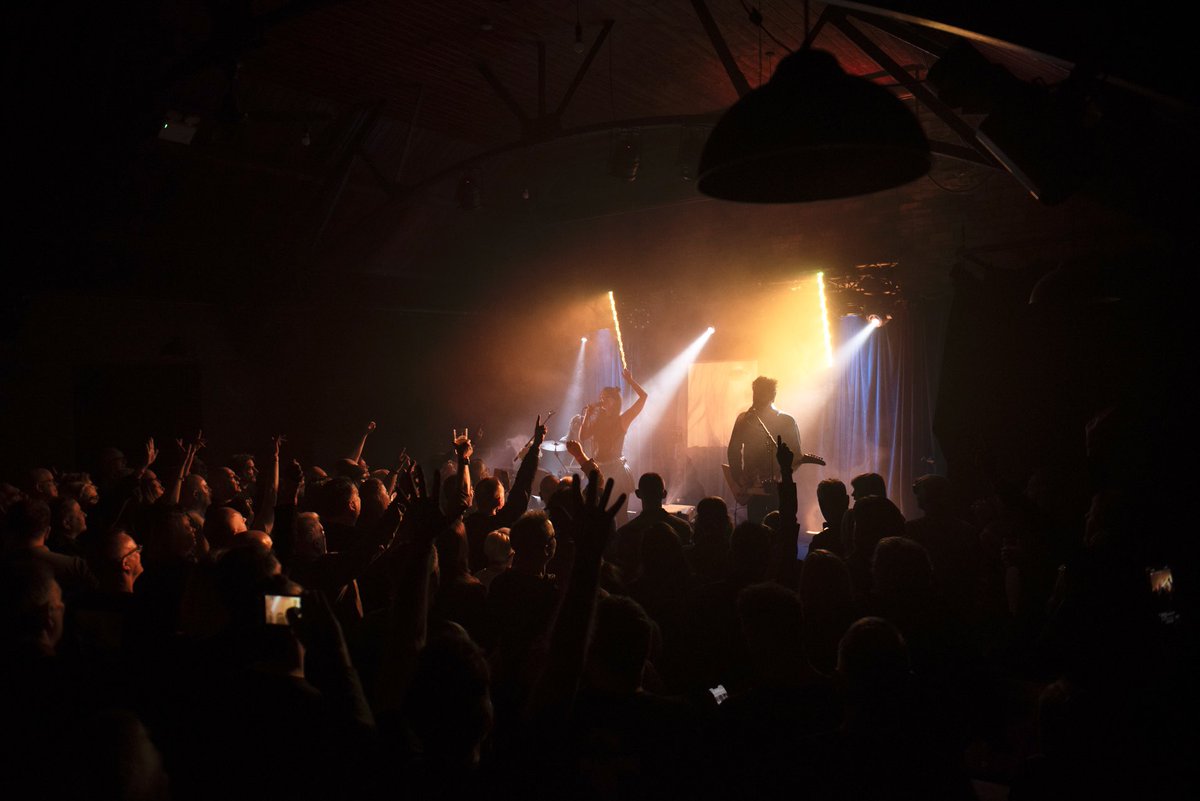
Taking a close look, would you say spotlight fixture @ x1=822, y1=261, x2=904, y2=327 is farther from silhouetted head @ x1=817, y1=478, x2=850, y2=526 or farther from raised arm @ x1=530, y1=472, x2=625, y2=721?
raised arm @ x1=530, y1=472, x2=625, y2=721

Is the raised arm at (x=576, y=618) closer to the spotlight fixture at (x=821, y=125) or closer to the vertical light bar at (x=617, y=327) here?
the spotlight fixture at (x=821, y=125)

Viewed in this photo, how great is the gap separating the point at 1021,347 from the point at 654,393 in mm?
6388

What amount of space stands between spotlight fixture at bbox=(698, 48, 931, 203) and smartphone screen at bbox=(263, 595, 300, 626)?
1534 millimetres

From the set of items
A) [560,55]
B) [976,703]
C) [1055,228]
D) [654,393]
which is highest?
[560,55]

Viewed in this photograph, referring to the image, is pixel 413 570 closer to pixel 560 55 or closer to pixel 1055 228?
pixel 560 55

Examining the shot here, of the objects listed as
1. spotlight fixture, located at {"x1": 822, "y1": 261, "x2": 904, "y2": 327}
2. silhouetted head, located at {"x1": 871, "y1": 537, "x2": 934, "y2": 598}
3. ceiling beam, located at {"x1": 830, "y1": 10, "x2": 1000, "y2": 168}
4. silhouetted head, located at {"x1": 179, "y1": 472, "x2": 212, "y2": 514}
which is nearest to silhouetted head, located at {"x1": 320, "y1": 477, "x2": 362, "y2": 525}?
silhouetted head, located at {"x1": 179, "y1": 472, "x2": 212, "y2": 514}

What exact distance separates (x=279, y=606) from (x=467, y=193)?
8.40m

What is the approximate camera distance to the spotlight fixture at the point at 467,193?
9.72 metres

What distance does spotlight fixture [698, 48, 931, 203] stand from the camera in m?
2.09

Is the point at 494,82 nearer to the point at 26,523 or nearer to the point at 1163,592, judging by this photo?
the point at 26,523

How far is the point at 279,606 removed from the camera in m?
1.89

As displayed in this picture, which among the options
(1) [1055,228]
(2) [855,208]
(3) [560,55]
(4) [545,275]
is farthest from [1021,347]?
(4) [545,275]

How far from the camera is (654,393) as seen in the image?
12.7 metres

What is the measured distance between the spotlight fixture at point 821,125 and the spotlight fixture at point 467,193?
768cm
